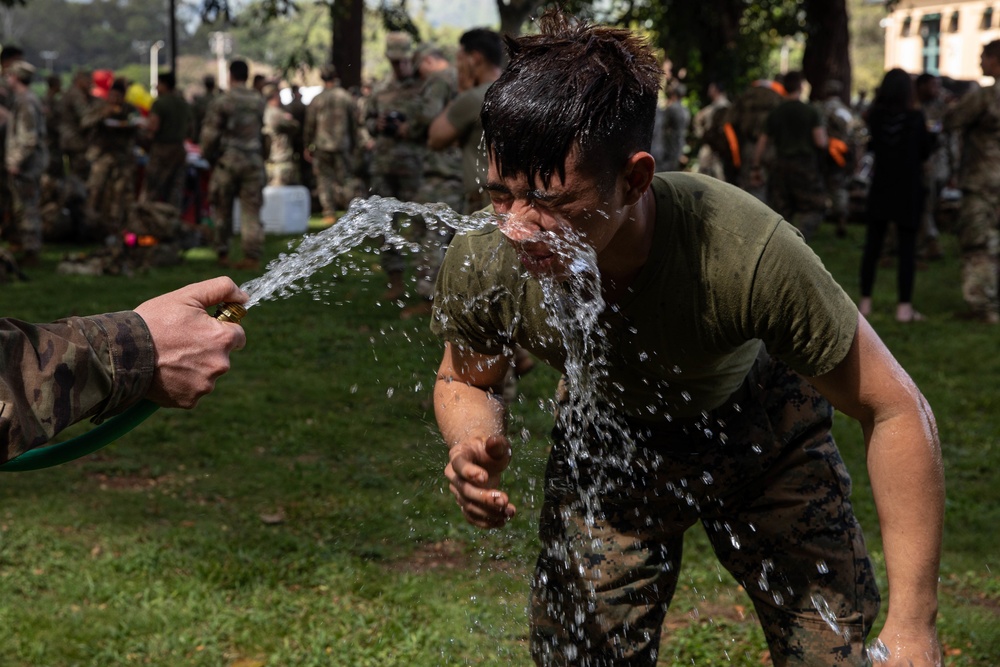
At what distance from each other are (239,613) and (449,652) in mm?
906

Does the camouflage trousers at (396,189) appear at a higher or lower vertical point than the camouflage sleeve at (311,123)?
lower

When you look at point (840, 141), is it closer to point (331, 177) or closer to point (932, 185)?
point (932, 185)

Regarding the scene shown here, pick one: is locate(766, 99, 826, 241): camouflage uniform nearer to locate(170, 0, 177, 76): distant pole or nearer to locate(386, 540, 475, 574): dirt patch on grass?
locate(386, 540, 475, 574): dirt patch on grass

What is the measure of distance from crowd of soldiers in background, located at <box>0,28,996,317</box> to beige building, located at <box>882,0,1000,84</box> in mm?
43750

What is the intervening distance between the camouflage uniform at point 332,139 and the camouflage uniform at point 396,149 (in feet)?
20.0

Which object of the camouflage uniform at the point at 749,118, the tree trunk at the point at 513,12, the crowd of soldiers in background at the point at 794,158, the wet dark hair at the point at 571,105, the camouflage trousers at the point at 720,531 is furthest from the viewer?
the camouflage uniform at the point at 749,118

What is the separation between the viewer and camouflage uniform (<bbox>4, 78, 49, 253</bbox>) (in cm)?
1202

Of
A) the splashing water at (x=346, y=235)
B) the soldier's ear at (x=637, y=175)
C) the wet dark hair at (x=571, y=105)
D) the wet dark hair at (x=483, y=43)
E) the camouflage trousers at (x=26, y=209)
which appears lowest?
the camouflage trousers at (x=26, y=209)

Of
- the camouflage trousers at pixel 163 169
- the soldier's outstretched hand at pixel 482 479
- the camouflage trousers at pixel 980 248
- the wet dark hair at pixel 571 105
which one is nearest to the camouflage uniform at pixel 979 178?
the camouflage trousers at pixel 980 248

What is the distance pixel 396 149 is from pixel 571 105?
27.0 ft

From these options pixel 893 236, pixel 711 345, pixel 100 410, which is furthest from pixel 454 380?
pixel 893 236

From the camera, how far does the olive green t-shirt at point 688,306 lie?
7.82ft

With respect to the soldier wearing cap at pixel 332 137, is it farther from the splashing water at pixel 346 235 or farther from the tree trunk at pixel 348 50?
the splashing water at pixel 346 235

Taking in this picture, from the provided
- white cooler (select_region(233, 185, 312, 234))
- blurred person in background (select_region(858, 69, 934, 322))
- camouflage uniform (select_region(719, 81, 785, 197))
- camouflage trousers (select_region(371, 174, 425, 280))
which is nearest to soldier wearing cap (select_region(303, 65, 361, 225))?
white cooler (select_region(233, 185, 312, 234))
